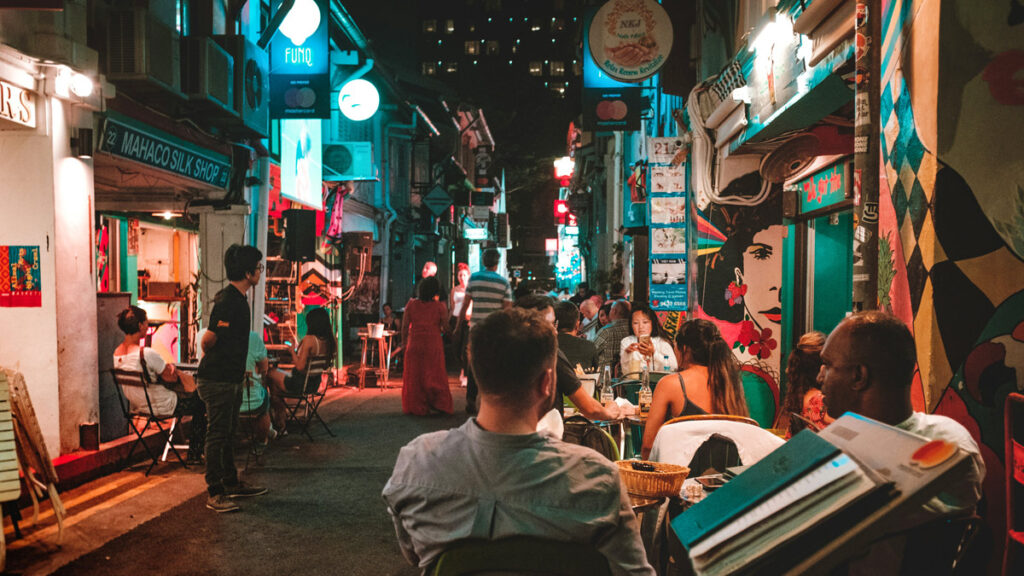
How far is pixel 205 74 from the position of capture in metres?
9.34

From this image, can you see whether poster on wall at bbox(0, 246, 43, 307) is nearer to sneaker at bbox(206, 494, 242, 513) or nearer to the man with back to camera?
sneaker at bbox(206, 494, 242, 513)

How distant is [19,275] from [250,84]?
4.87m

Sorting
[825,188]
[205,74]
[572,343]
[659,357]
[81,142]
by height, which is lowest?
[659,357]

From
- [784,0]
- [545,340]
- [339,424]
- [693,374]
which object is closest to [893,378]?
[545,340]

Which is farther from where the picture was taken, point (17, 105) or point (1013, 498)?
point (17, 105)

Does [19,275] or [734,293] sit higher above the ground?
[19,275]

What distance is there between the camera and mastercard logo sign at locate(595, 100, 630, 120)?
42.0 feet

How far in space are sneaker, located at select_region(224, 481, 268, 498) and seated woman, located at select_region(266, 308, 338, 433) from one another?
2455 millimetres

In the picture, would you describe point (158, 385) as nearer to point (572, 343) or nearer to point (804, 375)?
point (572, 343)

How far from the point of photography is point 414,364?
36.1 ft

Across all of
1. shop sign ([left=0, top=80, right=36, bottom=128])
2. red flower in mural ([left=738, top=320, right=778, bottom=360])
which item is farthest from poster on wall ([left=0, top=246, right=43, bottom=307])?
red flower in mural ([left=738, top=320, right=778, bottom=360])

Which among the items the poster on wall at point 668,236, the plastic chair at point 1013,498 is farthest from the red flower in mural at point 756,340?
the plastic chair at point 1013,498

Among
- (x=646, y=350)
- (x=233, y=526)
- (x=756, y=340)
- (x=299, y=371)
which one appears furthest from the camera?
(x=756, y=340)

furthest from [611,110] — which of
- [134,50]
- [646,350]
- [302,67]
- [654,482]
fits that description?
[654,482]
